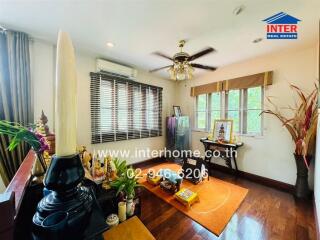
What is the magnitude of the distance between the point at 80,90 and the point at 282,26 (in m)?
3.50

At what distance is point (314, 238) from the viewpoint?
1604 millimetres

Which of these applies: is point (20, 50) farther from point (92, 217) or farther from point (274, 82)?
point (274, 82)

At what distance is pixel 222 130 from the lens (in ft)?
11.4

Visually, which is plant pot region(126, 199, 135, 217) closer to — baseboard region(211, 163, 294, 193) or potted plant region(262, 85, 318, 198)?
potted plant region(262, 85, 318, 198)

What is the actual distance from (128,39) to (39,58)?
155 cm

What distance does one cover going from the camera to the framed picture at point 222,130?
3.35 metres

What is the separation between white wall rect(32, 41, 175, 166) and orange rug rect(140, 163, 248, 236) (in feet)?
3.88

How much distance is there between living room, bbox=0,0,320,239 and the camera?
681 millimetres

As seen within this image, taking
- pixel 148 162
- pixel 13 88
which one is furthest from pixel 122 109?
pixel 13 88

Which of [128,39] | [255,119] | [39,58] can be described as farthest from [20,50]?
[255,119]

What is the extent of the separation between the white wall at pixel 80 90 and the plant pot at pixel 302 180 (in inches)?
123

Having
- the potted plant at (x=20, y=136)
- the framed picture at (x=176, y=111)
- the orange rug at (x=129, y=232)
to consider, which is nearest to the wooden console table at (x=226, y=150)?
the framed picture at (x=176, y=111)

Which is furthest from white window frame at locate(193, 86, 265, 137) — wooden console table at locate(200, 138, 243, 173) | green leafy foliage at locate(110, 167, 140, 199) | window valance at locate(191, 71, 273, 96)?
green leafy foliage at locate(110, 167, 140, 199)

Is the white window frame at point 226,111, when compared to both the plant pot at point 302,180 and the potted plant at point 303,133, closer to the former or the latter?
A: the potted plant at point 303,133
